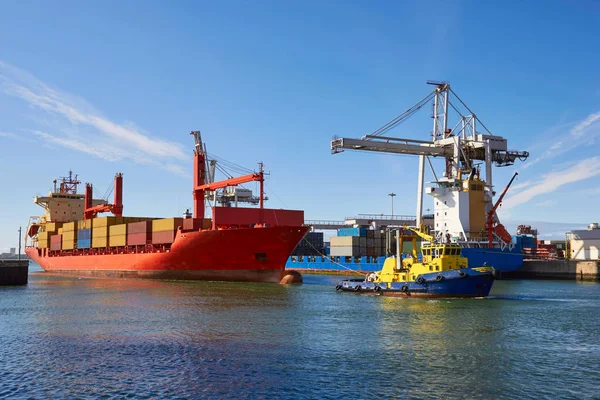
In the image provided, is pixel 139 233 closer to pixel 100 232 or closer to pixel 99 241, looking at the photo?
pixel 100 232

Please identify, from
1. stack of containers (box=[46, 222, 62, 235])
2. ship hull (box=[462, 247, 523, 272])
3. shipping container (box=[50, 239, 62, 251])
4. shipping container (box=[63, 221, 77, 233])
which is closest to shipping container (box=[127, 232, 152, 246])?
shipping container (box=[63, 221, 77, 233])

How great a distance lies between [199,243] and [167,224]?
6331mm

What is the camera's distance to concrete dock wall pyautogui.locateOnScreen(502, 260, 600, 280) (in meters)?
55.4

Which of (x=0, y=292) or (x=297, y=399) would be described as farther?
(x=0, y=292)

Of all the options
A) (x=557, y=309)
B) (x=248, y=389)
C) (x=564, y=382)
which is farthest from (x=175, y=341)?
(x=557, y=309)

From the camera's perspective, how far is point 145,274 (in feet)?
168

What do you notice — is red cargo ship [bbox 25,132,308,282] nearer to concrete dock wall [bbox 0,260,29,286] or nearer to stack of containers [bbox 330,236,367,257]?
concrete dock wall [bbox 0,260,29,286]

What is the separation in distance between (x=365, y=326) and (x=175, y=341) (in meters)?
8.14

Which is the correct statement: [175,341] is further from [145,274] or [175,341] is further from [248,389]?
[145,274]

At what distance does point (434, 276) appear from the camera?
33188 millimetres

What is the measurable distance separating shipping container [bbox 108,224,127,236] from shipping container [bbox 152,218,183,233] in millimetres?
5995

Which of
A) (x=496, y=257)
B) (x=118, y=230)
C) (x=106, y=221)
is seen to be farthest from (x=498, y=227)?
(x=106, y=221)

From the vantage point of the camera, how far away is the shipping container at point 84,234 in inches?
2478

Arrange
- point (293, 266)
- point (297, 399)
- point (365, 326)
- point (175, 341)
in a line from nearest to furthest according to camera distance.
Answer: point (297, 399)
point (175, 341)
point (365, 326)
point (293, 266)
